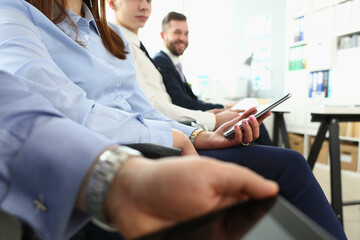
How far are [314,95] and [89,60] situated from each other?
66.5 inches

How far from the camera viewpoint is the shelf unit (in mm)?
2477

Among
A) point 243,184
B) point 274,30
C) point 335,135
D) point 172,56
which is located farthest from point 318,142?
point 274,30

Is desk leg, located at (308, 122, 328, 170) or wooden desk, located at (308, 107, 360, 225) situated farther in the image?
desk leg, located at (308, 122, 328, 170)

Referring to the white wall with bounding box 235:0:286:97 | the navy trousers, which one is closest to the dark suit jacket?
the navy trousers

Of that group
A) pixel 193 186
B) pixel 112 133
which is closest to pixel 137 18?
pixel 112 133

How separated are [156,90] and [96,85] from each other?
0.92 m

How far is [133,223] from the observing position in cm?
25

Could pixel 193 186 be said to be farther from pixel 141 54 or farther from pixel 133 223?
pixel 141 54

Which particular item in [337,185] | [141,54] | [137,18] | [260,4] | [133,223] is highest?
[260,4]

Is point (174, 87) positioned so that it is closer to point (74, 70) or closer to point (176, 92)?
point (176, 92)

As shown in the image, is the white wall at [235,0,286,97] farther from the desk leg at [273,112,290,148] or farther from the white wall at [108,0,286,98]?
the desk leg at [273,112,290,148]

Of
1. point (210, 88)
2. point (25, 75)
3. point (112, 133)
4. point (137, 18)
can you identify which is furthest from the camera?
point (210, 88)

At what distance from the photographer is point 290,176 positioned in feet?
2.17

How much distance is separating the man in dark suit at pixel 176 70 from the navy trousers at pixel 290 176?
0.83 metres
